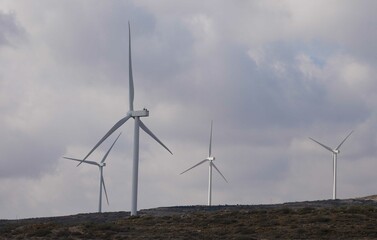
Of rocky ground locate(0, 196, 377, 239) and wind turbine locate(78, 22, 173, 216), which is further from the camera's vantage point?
wind turbine locate(78, 22, 173, 216)

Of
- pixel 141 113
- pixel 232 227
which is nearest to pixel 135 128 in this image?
pixel 141 113

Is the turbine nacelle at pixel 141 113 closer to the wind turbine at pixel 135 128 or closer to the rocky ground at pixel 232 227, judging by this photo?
the wind turbine at pixel 135 128

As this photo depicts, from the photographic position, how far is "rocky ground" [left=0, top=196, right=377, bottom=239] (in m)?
71.4

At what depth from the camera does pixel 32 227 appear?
8269 cm

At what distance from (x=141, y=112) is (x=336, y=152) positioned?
4544cm

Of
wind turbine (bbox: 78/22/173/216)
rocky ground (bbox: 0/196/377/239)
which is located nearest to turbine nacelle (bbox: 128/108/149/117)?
wind turbine (bbox: 78/22/173/216)

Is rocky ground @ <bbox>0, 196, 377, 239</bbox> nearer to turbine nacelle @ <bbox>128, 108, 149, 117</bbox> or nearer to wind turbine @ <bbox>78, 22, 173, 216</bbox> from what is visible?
wind turbine @ <bbox>78, 22, 173, 216</bbox>

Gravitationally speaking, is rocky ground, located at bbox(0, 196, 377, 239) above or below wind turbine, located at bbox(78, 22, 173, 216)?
below

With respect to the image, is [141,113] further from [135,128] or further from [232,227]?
[232,227]

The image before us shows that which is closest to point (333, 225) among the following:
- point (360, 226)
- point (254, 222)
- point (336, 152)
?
point (360, 226)

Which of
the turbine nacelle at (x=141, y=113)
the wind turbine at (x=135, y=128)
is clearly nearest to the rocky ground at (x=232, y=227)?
the wind turbine at (x=135, y=128)

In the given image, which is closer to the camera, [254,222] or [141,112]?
[254,222]

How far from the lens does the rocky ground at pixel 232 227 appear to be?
71375 millimetres

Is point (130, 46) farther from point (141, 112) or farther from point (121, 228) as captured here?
point (121, 228)
